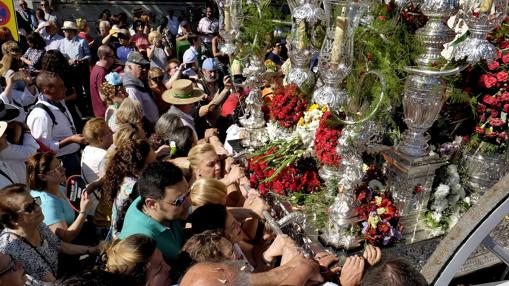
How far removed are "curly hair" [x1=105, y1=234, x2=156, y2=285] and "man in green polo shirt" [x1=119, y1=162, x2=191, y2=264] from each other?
11.0 inches

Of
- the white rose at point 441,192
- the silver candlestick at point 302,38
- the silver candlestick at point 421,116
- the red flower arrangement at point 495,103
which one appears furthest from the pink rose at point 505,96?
the silver candlestick at point 302,38

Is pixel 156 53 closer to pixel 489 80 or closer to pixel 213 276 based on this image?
pixel 489 80

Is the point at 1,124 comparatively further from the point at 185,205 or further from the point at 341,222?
the point at 341,222

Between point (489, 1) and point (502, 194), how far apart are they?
1101 mm

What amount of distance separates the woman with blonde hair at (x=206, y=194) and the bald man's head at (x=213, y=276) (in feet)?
3.06

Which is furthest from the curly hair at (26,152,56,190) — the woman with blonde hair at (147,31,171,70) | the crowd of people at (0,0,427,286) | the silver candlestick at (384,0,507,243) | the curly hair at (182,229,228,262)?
the woman with blonde hair at (147,31,171,70)

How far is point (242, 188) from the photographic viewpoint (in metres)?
3.49

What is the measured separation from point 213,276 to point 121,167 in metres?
1.56

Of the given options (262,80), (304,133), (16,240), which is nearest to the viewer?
(16,240)

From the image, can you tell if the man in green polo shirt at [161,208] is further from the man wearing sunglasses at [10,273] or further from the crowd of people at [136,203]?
the man wearing sunglasses at [10,273]

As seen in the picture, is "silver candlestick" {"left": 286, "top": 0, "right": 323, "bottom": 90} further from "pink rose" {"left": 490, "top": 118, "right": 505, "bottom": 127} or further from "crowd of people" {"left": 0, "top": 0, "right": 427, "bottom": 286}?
"pink rose" {"left": 490, "top": 118, "right": 505, "bottom": 127}

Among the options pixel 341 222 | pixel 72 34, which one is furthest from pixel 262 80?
pixel 72 34

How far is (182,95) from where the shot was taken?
4.79 meters

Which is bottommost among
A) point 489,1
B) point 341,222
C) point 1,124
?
point 341,222
